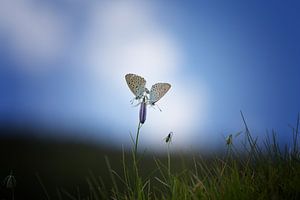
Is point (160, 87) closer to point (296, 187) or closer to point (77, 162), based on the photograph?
point (296, 187)

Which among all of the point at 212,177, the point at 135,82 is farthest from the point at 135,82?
the point at 212,177

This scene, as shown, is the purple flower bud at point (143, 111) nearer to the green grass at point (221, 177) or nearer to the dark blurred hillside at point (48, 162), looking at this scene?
the green grass at point (221, 177)

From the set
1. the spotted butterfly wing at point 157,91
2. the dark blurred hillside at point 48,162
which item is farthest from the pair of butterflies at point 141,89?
the dark blurred hillside at point 48,162

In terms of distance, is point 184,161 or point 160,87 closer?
point 160,87

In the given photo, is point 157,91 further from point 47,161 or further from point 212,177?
point 47,161

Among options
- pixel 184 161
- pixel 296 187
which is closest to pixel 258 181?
pixel 296 187

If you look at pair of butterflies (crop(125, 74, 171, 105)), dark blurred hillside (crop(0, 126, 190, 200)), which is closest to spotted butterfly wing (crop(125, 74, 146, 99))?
pair of butterflies (crop(125, 74, 171, 105))
